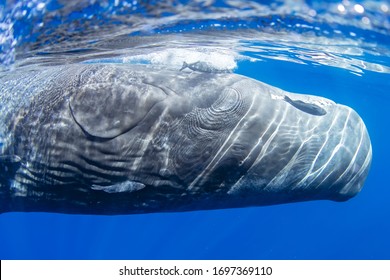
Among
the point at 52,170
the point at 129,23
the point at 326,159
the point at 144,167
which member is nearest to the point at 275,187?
the point at 326,159

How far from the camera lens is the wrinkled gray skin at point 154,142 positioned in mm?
4773

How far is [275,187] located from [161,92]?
2.50 meters

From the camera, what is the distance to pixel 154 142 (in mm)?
4785

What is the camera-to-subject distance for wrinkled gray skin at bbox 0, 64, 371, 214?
4.77 m

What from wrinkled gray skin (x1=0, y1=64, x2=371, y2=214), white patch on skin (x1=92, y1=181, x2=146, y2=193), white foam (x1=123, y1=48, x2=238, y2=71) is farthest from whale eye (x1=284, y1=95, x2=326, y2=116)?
white foam (x1=123, y1=48, x2=238, y2=71)

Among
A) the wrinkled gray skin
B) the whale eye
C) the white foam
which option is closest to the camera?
the wrinkled gray skin

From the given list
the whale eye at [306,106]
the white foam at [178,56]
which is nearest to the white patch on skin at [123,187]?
the whale eye at [306,106]

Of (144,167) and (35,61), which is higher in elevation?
(35,61)

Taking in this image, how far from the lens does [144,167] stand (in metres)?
4.88

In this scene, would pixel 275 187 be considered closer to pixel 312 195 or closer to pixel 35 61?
pixel 312 195

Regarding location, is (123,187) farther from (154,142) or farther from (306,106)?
(306,106)

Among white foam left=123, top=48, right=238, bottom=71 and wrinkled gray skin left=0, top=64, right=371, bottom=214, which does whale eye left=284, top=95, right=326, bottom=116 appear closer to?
wrinkled gray skin left=0, top=64, right=371, bottom=214

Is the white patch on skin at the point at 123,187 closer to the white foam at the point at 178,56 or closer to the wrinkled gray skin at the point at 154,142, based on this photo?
the wrinkled gray skin at the point at 154,142

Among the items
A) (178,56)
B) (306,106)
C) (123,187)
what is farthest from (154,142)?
(178,56)
